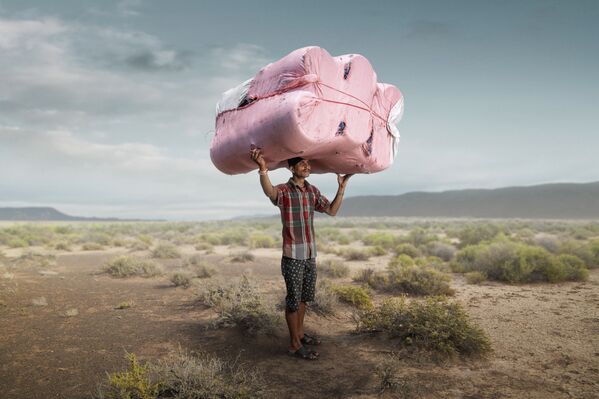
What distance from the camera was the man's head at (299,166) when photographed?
172 inches

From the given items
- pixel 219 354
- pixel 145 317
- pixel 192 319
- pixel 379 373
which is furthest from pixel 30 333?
pixel 379 373

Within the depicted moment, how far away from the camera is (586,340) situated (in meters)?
5.07

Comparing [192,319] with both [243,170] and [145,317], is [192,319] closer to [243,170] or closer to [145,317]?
[145,317]

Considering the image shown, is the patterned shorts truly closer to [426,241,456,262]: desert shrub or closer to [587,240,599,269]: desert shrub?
[587,240,599,269]: desert shrub

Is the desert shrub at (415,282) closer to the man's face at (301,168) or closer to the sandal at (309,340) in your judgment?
the sandal at (309,340)

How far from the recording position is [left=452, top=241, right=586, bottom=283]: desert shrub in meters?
9.23

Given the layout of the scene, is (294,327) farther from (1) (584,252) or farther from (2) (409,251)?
(2) (409,251)

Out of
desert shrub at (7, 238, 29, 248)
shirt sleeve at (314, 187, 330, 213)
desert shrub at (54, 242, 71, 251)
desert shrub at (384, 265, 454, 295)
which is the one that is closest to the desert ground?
desert shrub at (384, 265, 454, 295)

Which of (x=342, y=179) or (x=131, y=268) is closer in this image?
(x=342, y=179)

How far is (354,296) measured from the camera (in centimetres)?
700

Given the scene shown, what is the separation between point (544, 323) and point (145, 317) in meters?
6.54

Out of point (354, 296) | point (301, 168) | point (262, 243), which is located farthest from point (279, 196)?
point (262, 243)

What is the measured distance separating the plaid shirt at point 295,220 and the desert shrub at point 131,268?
7733mm

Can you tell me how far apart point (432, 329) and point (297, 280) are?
5.88 ft
